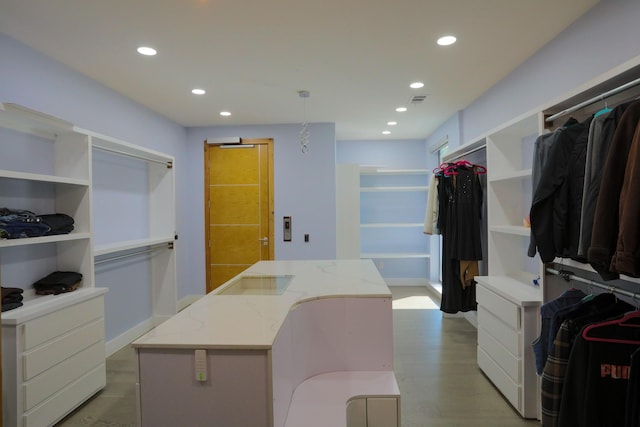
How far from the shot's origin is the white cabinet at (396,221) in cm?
638

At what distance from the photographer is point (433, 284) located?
5848mm

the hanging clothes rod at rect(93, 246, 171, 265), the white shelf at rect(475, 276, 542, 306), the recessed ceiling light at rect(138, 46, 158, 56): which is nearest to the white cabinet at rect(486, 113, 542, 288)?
the white shelf at rect(475, 276, 542, 306)

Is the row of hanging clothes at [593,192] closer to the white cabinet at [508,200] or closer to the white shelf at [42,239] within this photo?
the white cabinet at [508,200]

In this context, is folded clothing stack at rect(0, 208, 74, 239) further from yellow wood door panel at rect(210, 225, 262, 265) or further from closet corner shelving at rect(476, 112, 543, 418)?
closet corner shelving at rect(476, 112, 543, 418)

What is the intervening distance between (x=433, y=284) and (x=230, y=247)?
11.0ft

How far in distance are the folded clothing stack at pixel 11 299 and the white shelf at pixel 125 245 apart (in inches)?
25.3

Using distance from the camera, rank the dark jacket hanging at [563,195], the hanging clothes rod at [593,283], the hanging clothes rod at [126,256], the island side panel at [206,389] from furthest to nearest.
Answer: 1. the hanging clothes rod at [126,256]
2. the dark jacket hanging at [563,195]
3. the hanging clothes rod at [593,283]
4. the island side panel at [206,389]

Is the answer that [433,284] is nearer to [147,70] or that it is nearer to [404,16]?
[404,16]

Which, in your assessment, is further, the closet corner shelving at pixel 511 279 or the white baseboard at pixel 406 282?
the white baseboard at pixel 406 282

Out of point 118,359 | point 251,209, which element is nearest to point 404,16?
point 251,209

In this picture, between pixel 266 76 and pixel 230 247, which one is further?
pixel 230 247

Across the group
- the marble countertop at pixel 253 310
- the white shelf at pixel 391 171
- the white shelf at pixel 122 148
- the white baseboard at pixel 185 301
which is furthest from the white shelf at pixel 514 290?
the white baseboard at pixel 185 301

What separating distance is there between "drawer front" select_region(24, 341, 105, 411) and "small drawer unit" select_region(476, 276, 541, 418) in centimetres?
302

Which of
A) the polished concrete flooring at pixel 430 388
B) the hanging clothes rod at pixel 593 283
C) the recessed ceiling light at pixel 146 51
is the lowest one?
the polished concrete flooring at pixel 430 388
